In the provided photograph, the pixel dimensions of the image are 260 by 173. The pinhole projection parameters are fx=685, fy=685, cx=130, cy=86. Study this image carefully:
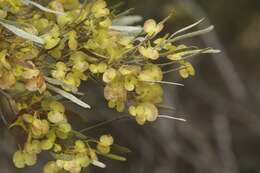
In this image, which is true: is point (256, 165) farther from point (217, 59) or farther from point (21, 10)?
point (21, 10)

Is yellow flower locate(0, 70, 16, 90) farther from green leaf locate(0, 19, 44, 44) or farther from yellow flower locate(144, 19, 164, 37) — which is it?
yellow flower locate(144, 19, 164, 37)

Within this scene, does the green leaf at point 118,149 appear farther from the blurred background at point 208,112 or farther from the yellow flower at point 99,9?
the blurred background at point 208,112

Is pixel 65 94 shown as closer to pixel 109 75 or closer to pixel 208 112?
pixel 109 75

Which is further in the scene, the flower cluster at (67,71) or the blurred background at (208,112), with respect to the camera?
the blurred background at (208,112)

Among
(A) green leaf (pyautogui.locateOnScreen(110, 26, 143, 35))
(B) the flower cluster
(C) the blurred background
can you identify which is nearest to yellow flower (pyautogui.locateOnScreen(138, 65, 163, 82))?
(B) the flower cluster

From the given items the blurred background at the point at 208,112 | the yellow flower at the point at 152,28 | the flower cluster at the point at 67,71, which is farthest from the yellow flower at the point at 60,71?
the blurred background at the point at 208,112

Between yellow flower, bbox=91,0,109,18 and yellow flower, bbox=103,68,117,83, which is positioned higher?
yellow flower, bbox=91,0,109,18
